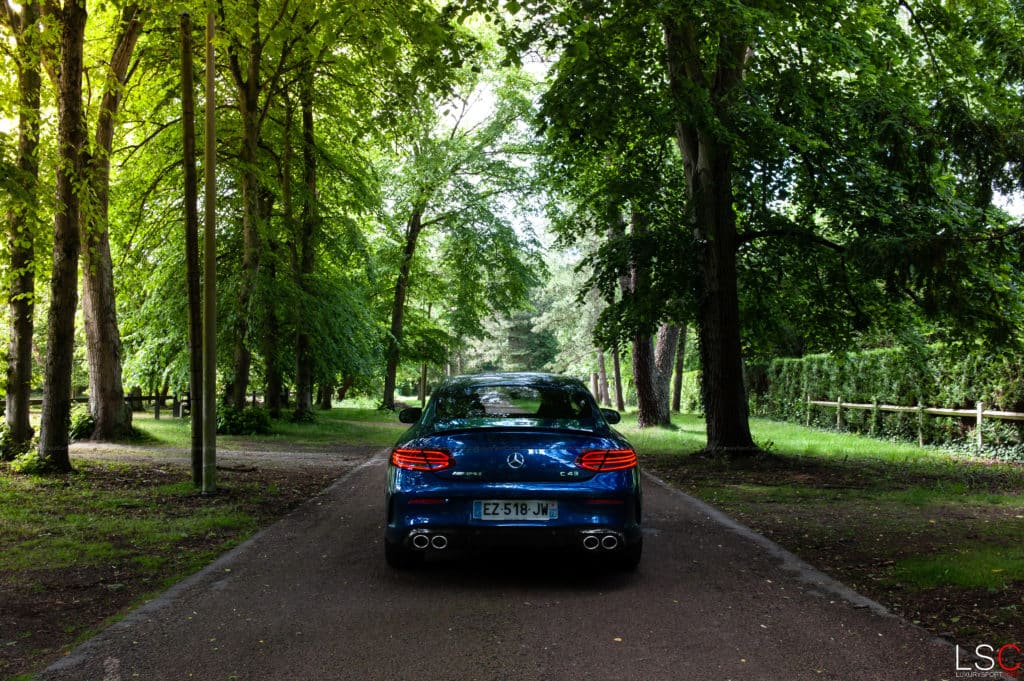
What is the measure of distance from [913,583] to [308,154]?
22.2m

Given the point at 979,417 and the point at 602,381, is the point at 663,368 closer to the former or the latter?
the point at 979,417

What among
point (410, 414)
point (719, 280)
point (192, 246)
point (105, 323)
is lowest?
point (410, 414)

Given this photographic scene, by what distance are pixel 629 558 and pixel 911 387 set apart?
590 inches

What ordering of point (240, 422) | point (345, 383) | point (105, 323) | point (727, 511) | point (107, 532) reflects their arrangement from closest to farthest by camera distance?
point (107, 532) → point (727, 511) → point (105, 323) → point (240, 422) → point (345, 383)

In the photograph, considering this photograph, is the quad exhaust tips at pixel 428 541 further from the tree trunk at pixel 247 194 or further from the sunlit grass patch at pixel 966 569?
the tree trunk at pixel 247 194

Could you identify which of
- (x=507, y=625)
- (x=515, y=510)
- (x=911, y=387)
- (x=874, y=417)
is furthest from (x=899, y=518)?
(x=874, y=417)

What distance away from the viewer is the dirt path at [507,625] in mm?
4188

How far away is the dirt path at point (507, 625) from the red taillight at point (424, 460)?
878 mm

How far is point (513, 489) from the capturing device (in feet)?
18.8

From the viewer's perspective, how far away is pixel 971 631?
191 inches

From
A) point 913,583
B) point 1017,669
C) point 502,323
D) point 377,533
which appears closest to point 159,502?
point 377,533

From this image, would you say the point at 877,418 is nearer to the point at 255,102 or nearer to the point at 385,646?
the point at 255,102

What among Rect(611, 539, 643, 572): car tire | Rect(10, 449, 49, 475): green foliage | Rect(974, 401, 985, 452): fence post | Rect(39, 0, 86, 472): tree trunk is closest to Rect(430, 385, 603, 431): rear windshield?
Rect(611, 539, 643, 572): car tire

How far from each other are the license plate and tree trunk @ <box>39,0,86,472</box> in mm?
8239
